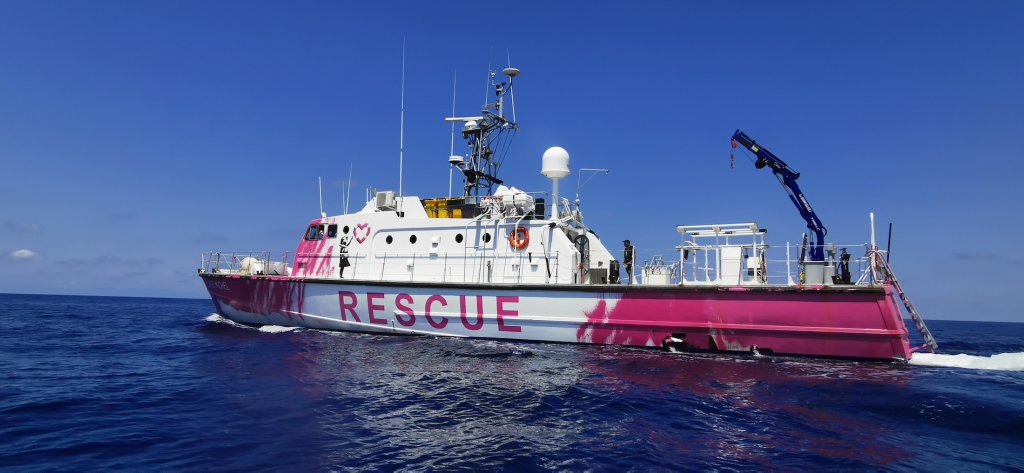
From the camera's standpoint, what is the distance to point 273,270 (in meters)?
18.7

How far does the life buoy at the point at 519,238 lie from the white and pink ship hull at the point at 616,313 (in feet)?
5.14

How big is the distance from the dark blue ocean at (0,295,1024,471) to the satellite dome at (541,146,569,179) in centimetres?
540

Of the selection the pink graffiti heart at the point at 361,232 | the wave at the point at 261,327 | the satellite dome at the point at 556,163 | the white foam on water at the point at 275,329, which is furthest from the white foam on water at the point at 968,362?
the wave at the point at 261,327

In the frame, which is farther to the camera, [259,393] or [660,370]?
[660,370]

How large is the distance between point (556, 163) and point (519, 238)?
2469 millimetres

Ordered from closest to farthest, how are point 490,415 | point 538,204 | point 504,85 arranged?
point 490,415, point 538,204, point 504,85

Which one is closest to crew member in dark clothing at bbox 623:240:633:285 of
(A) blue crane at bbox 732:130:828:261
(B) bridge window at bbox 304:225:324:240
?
(A) blue crane at bbox 732:130:828:261

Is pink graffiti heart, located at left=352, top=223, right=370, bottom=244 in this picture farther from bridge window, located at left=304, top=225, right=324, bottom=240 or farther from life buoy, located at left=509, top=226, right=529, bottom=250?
life buoy, located at left=509, top=226, right=529, bottom=250

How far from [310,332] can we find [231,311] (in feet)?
15.5

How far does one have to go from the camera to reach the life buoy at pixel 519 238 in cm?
1533

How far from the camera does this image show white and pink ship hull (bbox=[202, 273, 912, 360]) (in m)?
11.7

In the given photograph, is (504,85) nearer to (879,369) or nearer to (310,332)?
(310,332)

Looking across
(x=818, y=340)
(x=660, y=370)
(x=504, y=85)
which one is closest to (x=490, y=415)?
(x=660, y=370)

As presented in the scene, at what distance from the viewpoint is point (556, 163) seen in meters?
15.6
